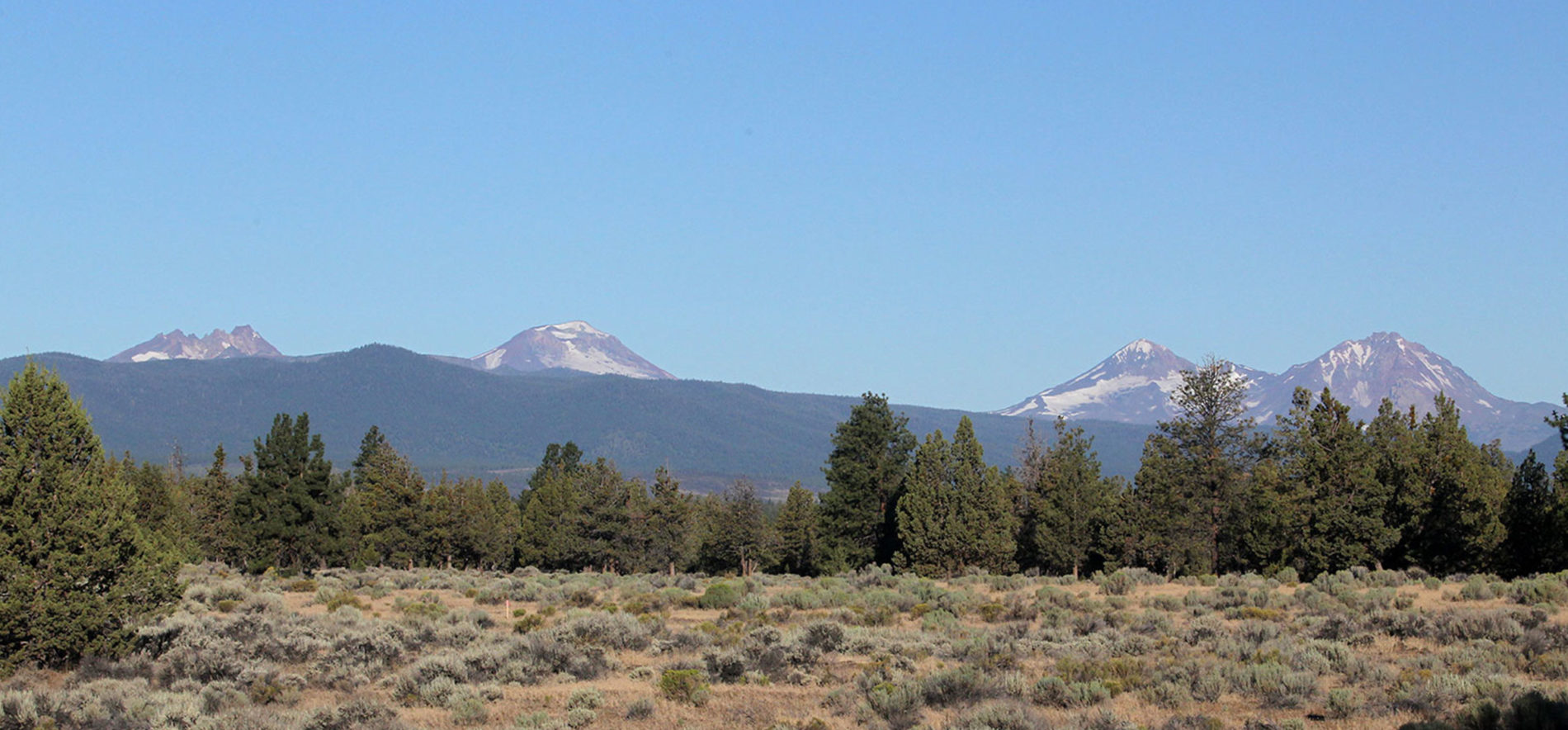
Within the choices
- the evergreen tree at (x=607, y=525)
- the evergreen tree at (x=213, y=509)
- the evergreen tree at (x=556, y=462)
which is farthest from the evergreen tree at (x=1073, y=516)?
the evergreen tree at (x=556, y=462)

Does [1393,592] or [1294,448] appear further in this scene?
[1294,448]

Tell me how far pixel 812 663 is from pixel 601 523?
4845 centimetres

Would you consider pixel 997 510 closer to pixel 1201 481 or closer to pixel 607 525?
pixel 1201 481

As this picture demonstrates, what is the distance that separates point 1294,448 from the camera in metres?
52.6

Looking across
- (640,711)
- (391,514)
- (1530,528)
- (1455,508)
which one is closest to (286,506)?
(391,514)

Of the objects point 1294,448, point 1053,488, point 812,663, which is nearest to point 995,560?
point 1053,488

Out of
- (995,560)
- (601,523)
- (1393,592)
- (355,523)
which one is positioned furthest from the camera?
(601,523)

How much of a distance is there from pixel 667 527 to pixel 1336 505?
39.1 m

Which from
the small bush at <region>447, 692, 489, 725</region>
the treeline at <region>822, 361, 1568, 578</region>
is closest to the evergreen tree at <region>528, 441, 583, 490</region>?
the treeline at <region>822, 361, 1568, 578</region>

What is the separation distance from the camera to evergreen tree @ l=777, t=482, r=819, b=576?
229ft

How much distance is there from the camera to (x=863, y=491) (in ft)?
204

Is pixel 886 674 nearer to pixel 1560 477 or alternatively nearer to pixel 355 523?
pixel 1560 477

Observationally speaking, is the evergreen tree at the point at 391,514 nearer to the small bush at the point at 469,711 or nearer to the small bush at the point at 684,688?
the small bush at the point at 469,711

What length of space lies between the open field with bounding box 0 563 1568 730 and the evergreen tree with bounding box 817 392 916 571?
27.8 meters
